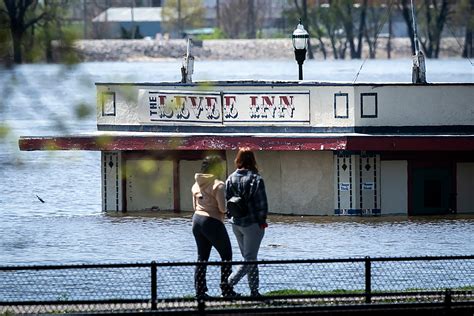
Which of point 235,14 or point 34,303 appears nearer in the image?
point 34,303

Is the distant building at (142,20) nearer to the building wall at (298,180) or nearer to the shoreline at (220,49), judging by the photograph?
the shoreline at (220,49)

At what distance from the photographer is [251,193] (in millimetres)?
15148

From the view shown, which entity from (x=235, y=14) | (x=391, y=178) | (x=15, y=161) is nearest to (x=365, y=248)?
(x=391, y=178)

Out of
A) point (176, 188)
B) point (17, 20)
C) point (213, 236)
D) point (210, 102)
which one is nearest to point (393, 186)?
point (210, 102)

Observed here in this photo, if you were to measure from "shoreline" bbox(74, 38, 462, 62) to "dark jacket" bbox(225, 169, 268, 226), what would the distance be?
5442 inches

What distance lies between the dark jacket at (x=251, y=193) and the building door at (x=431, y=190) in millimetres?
12292

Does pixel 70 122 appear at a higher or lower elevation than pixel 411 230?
higher

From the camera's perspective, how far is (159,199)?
28031mm

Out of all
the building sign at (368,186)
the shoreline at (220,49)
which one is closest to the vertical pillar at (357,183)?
the building sign at (368,186)

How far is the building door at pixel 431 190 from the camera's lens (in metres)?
27.3

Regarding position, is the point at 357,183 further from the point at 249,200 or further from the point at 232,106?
the point at 249,200

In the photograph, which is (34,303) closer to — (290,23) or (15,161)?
(15,161)

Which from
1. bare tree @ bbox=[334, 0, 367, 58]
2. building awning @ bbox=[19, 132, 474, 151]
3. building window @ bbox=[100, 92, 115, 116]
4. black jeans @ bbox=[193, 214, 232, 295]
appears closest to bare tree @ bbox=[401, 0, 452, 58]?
bare tree @ bbox=[334, 0, 367, 58]

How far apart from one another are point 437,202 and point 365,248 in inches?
180
